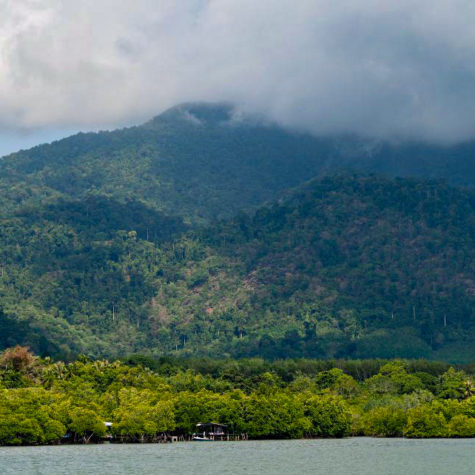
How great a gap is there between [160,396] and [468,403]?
1952 inches

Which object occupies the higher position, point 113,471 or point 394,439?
point 113,471

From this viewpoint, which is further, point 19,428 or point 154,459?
point 19,428

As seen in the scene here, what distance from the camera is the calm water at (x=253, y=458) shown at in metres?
112

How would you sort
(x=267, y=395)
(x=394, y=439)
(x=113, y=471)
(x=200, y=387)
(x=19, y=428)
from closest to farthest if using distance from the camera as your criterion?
(x=113, y=471)
(x=19, y=428)
(x=394, y=439)
(x=267, y=395)
(x=200, y=387)

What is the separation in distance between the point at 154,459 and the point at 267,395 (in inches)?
2027

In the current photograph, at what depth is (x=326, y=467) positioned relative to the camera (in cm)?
11556

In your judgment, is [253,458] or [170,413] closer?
[253,458]

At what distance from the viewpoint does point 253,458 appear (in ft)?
415

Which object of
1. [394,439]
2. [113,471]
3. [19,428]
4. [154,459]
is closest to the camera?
[113,471]

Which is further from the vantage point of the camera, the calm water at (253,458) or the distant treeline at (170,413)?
the distant treeline at (170,413)

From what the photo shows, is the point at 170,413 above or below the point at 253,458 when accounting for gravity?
above

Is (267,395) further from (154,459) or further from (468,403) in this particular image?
(154,459)

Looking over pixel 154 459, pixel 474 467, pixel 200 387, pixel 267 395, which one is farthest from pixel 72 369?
pixel 474 467

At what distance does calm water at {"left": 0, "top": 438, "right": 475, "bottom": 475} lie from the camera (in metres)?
112
